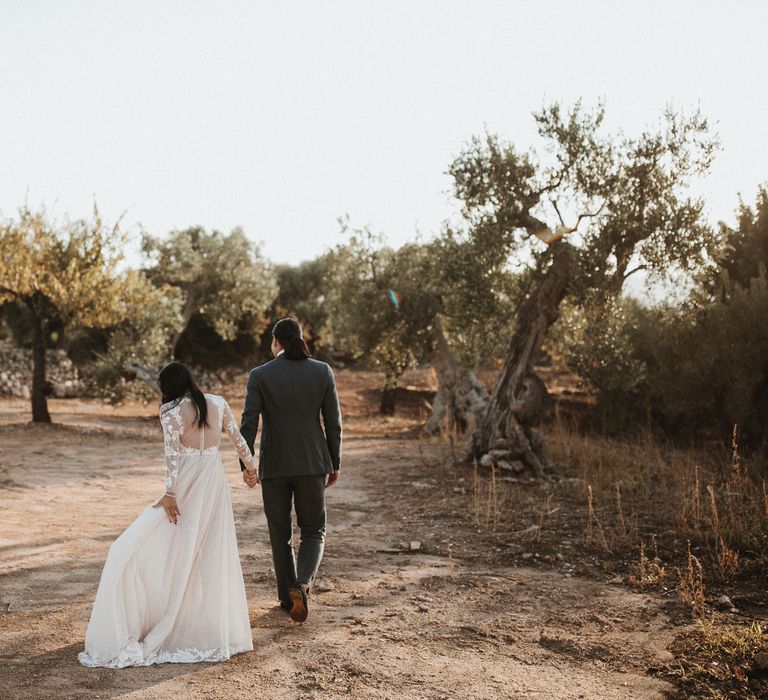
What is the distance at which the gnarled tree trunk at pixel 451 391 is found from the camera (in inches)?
819

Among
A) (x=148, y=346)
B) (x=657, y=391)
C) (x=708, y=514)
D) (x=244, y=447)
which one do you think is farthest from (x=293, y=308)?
(x=244, y=447)

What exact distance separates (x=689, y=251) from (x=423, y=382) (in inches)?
786

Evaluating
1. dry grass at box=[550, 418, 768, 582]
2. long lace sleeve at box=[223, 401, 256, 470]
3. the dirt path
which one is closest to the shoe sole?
the dirt path

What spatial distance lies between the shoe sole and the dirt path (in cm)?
11

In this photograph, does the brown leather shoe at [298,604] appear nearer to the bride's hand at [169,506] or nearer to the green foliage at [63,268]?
the bride's hand at [169,506]

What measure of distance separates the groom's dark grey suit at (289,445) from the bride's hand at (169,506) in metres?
0.77

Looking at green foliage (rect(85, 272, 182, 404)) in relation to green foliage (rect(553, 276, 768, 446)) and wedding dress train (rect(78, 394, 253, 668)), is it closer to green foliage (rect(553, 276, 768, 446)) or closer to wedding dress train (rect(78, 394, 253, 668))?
green foliage (rect(553, 276, 768, 446))

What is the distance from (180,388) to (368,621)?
243cm

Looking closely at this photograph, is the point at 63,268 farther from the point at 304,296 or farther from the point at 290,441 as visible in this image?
the point at 304,296

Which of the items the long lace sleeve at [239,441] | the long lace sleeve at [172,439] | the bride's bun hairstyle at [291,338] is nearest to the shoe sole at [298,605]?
the long lace sleeve at [239,441]

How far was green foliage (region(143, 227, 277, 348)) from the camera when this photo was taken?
89.6 ft

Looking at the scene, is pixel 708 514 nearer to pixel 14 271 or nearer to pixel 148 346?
pixel 14 271

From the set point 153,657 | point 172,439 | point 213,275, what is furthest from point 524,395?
point 213,275

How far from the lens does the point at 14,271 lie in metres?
17.4
